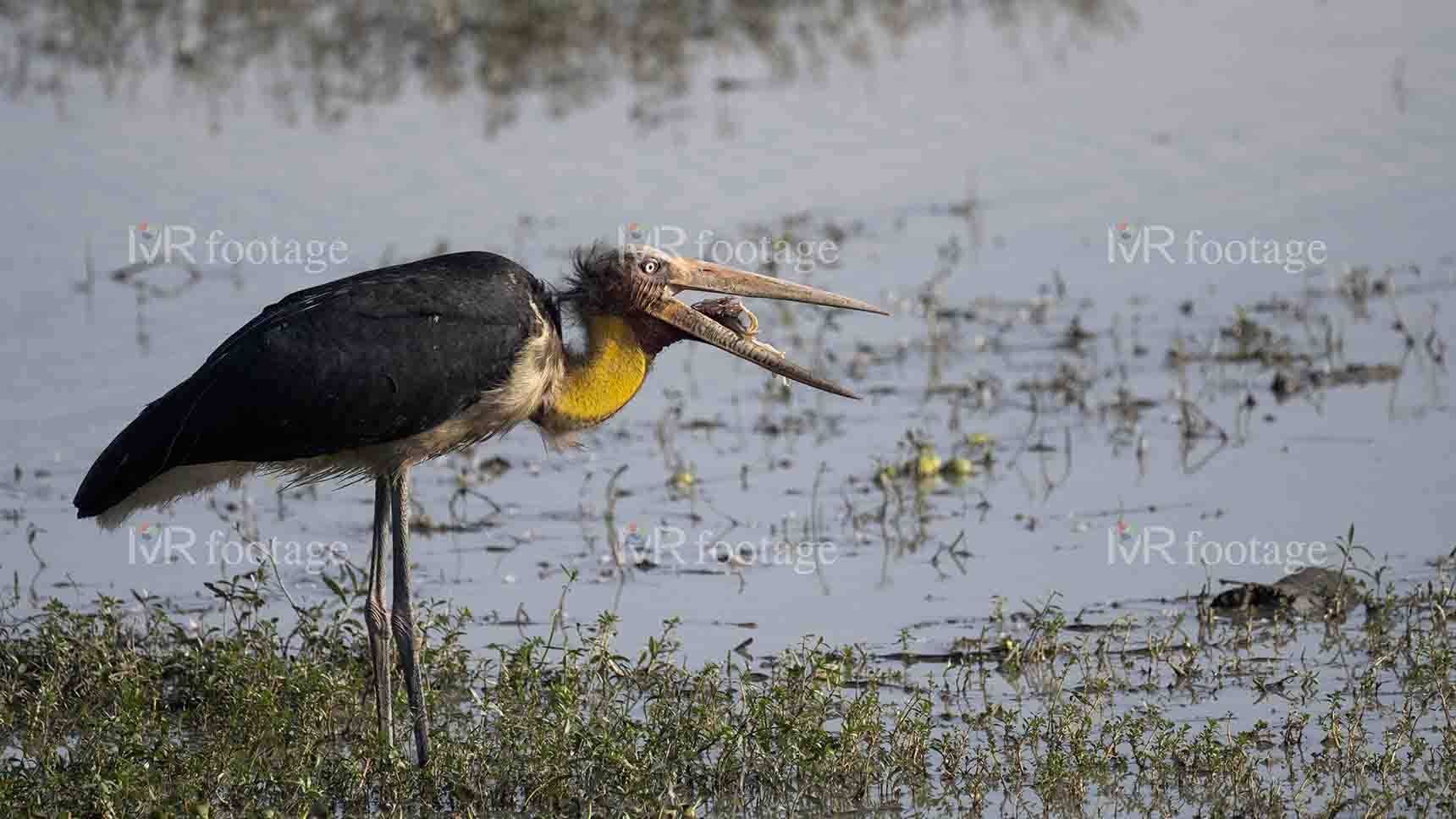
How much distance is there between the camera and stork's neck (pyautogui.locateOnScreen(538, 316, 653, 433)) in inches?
249

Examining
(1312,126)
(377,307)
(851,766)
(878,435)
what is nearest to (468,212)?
(878,435)

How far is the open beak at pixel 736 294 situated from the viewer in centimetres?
636

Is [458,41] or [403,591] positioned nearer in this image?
[403,591]

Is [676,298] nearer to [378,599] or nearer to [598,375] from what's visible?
[598,375]

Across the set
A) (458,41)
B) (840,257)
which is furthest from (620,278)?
(458,41)

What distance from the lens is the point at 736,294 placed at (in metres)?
6.52

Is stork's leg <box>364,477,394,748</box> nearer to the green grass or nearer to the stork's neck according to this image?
the green grass

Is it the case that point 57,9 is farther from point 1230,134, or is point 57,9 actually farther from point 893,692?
point 893,692

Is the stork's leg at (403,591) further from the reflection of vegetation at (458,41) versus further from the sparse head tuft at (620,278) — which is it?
the reflection of vegetation at (458,41)

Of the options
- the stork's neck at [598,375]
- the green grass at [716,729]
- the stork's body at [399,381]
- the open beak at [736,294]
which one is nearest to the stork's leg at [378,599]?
the stork's body at [399,381]

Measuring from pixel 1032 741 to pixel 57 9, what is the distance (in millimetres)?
12191

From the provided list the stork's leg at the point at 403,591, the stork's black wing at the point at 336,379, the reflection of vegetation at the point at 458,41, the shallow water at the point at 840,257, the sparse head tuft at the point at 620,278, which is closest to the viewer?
the stork's black wing at the point at 336,379

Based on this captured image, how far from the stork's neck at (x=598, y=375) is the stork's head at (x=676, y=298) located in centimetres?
4

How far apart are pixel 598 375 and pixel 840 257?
4.58 metres
